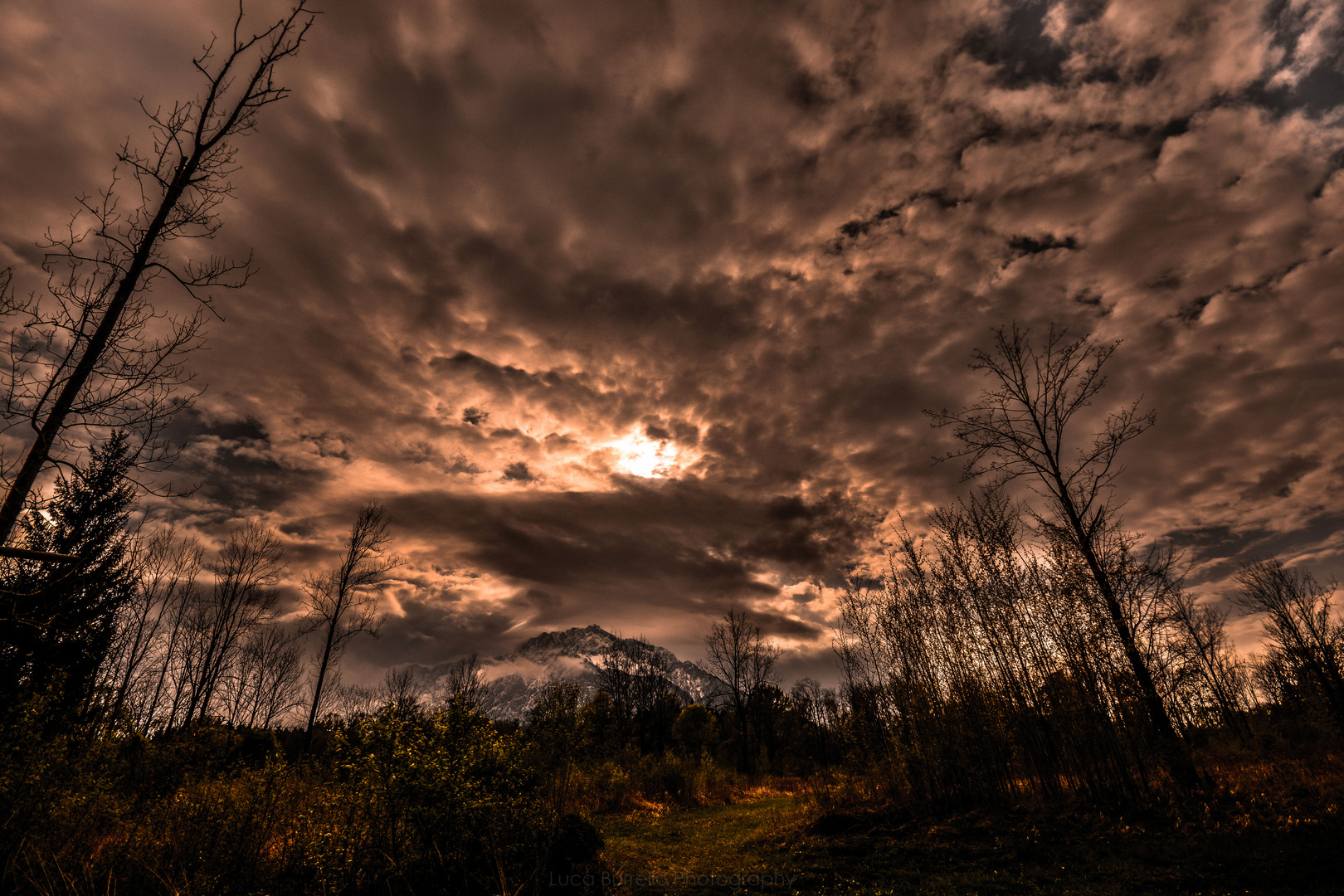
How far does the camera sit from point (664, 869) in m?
10.0

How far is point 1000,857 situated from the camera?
28.1 ft

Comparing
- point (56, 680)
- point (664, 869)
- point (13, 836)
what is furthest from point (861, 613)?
point (56, 680)

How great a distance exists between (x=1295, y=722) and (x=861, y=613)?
25.7 meters

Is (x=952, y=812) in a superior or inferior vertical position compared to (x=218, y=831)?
inferior

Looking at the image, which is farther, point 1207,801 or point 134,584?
point 134,584

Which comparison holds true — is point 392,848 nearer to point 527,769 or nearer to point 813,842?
point 527,769

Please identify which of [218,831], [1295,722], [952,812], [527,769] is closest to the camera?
[218,831]

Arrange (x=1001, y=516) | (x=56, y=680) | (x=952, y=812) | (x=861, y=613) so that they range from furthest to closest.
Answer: (x=861, y=613)
(x=1001, y=516)
(x=952, y=812)
(x=56, y=680)

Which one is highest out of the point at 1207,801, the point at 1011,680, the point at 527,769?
the point at 1011,680

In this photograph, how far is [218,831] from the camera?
6773 mm

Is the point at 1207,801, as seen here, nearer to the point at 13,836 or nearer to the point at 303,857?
the point at 303,857

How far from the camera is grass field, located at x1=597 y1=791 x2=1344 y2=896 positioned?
22.1ft

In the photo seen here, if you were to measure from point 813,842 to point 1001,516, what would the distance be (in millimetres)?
9574

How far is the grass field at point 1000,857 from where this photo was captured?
22.1ft
